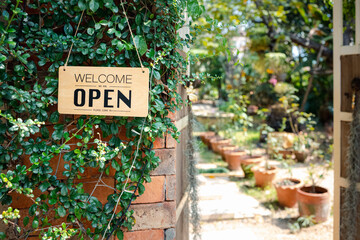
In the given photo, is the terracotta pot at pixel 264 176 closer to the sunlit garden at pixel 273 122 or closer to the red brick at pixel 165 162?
the sunlit garden at pixel 273 122

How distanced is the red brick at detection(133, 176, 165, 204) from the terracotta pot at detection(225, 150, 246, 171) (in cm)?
409

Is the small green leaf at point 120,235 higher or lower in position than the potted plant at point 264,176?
higher

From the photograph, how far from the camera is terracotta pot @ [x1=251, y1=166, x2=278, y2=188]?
13.9 ft

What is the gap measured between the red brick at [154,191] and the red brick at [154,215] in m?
0.02

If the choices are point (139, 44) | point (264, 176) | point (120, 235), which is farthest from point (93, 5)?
point (264, 176)

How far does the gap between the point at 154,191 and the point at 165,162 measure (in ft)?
0.40

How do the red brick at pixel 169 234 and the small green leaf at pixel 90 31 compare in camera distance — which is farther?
the red brick at pixel 169 234

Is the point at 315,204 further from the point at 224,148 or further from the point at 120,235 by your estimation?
the point at 120,235

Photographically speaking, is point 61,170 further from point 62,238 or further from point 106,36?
point 106,36

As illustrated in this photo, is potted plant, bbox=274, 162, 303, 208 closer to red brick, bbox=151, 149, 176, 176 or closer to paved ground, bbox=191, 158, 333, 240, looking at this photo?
paved ground, bbox=191, 158, 333, 240

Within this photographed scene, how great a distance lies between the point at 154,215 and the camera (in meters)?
1.22

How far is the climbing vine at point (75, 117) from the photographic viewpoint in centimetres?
103

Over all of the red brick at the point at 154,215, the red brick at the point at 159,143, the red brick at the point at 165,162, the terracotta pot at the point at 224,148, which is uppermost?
the red brick at the point at 159,143

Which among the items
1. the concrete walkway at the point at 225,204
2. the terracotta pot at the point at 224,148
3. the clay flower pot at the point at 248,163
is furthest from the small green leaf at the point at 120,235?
the terracotta pot at the point at 224,148
